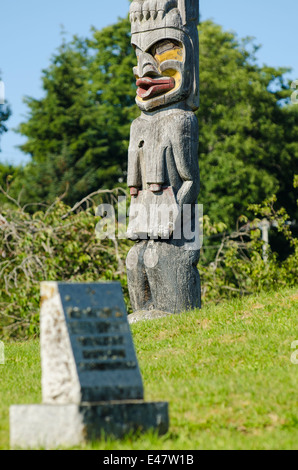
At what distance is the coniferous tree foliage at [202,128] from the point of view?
29.3 metres

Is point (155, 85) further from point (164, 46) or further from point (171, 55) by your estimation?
point (164, 46)

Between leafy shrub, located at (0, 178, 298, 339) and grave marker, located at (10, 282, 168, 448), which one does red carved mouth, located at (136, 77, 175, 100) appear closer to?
leafy shrub, located at (0, 178, 298, 339)

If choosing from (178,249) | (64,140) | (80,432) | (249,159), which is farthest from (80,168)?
(80,432)

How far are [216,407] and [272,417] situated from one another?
0.45m

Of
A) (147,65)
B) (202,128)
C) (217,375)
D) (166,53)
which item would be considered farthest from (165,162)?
(202,128)

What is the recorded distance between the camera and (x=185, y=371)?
24.8ft

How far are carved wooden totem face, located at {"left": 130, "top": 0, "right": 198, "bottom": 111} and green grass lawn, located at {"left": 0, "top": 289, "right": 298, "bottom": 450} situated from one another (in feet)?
10.4

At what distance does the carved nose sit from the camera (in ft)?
Result: 37.0

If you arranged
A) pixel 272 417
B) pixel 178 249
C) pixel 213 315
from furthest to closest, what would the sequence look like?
pixel 178 249
pixel 213 315
pixel 272 417

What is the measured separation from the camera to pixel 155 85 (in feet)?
36.8

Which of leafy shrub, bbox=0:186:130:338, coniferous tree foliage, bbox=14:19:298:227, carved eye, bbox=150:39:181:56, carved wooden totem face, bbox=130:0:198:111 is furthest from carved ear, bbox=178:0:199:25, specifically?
coniferous tree foliage, bbox=14:19:298:227
